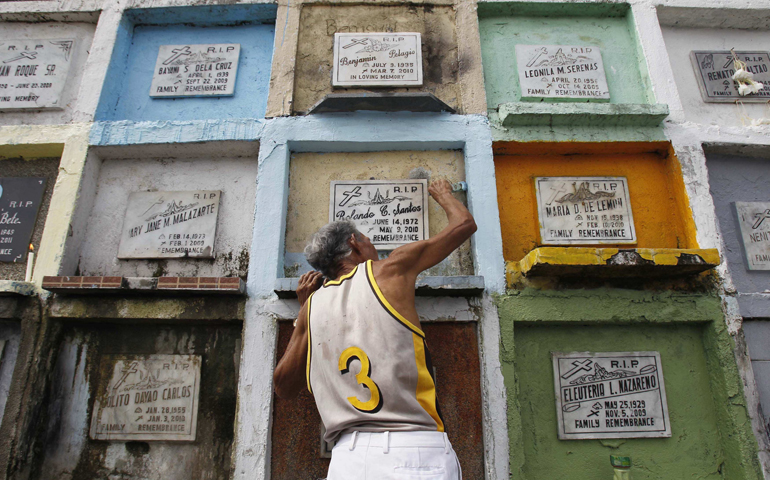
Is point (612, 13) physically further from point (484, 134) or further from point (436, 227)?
point (436, 227)

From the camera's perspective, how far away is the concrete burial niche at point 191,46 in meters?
4.35

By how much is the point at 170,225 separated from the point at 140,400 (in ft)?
4.76

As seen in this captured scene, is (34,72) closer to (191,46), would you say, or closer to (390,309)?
(191,46)

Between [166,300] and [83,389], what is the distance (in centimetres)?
97

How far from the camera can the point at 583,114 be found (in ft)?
12.7

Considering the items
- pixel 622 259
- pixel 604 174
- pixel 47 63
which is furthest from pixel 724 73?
pixel 47 63

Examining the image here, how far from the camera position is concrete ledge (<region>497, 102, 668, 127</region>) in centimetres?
386

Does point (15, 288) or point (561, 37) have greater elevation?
point (561, 37)

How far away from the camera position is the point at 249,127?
3992mm

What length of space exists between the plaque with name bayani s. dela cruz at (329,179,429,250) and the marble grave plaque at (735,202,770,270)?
280cm

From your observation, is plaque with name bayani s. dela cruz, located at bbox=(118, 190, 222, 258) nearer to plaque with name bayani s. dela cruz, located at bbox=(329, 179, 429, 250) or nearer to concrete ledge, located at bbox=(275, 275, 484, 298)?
concrete ledge, located at bbox=(275, 275, 484, 298)

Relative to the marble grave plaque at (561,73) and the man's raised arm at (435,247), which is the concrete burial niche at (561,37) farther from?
the man's raised arm at (435,247)

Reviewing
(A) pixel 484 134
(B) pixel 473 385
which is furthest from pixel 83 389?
(A) pixel 484 134

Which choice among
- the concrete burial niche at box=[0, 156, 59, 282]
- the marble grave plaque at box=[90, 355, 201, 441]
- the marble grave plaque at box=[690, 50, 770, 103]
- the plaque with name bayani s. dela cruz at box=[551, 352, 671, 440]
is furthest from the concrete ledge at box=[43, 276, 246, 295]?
the marble grave plaque at box=[690, 50, 770, 103]
